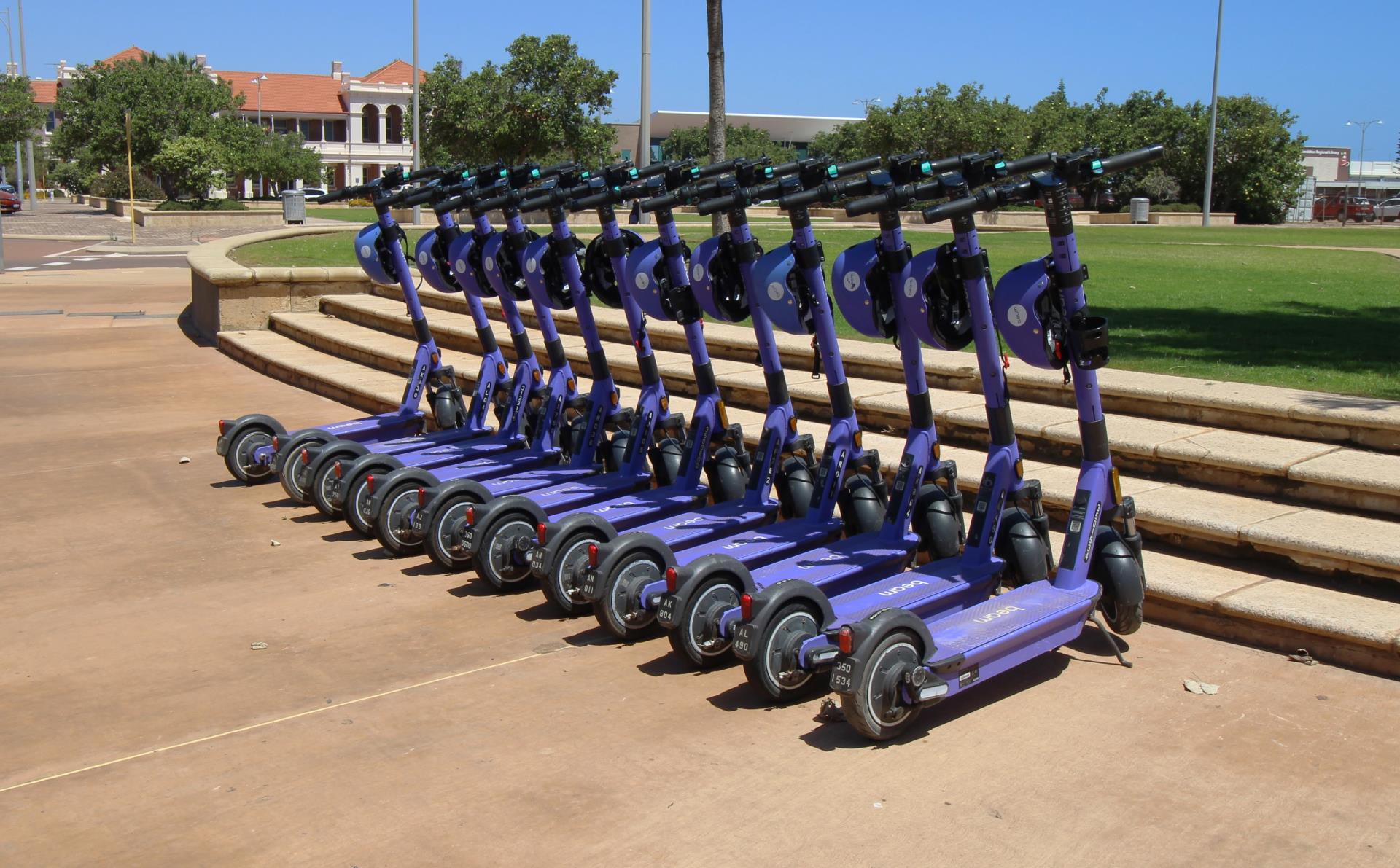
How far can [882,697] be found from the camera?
4383 millimetres

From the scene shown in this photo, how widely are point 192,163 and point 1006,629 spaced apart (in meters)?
45.8

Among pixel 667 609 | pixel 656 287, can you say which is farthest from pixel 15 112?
pixel 667 609

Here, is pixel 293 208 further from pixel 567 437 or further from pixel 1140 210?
pixel 567 437

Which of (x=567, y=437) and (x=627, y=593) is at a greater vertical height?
(x=567, y=437)

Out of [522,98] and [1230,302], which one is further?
[522,98]

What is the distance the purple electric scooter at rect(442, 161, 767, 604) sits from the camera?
623 centimetres

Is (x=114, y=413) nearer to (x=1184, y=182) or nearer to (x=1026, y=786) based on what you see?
(x=1026, y=786)

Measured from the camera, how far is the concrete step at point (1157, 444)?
6004mm

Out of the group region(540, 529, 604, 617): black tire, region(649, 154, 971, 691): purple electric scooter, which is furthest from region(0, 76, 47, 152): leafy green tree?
region(649, 154, 971, 691): purple electric scooter

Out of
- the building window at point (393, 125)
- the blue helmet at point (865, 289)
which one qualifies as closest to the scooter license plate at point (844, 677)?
the blue helmet at point (865, 289)

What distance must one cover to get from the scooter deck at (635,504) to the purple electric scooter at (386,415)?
6.90 ft

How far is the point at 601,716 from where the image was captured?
4.77 meters

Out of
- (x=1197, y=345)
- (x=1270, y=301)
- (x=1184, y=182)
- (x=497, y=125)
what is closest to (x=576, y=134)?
(x=497, y=125)

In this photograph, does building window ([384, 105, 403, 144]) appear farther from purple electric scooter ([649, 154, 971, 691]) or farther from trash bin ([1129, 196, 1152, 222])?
purple electric scooter ([649, 154, 971, 691])
